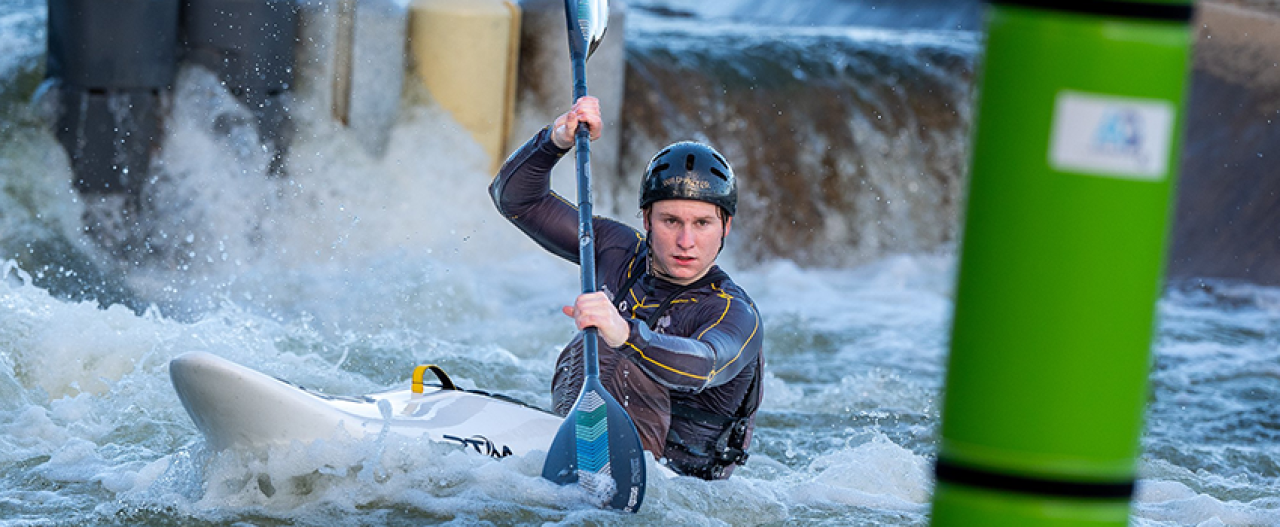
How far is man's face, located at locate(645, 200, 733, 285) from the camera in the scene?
3.37 meters

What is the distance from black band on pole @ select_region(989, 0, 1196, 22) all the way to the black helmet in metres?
2.38

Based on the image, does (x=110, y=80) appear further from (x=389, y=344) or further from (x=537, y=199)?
(x=537, y=199)

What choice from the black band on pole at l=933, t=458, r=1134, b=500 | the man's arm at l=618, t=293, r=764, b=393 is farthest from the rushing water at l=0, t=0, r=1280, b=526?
the black band on pole at l=933, t=458, r=1134, b=500

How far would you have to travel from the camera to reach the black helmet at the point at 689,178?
3352mm

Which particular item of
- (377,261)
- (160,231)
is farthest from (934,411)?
(160,231)

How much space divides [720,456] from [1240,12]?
759 centimetres

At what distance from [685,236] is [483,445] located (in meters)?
0.71

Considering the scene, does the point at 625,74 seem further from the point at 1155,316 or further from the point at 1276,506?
the point at 1155,316

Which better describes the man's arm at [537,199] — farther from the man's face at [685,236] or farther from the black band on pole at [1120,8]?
the black band on pole at [1120,8]

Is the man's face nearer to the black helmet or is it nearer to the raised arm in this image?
the black helmet

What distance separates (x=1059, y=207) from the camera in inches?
38.1

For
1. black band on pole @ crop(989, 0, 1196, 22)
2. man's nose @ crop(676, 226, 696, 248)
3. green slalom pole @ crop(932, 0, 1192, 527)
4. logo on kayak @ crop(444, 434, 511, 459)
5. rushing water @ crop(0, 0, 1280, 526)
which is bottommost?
rushing water @ crop(0, 0, 1280, 526)

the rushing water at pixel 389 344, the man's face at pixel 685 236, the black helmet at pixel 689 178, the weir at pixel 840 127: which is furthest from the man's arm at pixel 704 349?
the weir at pixel 840 127

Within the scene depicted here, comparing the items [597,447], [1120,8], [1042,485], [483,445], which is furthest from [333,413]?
[1120,8]
